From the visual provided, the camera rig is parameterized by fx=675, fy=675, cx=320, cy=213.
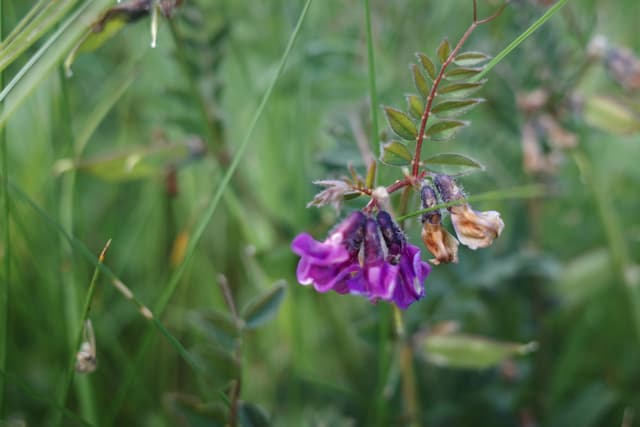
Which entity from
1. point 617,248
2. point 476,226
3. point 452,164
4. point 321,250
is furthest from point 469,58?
point 617,248

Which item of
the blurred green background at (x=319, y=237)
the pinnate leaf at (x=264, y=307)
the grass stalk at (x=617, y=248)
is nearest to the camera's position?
the pinnate leaf at (x=264, y=307)

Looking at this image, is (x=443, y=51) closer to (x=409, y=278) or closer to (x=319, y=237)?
(x=409, y=278)

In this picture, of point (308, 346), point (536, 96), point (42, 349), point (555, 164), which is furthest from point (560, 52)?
point (42, 349)

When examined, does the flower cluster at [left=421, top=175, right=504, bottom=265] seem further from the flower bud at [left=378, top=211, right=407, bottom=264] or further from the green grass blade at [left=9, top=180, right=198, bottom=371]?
the green grass blade at [left=9, top=180, right=198, bottom=371]

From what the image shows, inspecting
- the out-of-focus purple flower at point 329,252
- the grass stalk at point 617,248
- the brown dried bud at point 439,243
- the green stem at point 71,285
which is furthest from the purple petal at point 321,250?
the grass stalk at point 617,248

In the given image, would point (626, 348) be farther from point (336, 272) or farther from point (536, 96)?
point (336, 272)

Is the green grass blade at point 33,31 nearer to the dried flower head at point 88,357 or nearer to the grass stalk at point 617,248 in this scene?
the dried flower head at point 88,357

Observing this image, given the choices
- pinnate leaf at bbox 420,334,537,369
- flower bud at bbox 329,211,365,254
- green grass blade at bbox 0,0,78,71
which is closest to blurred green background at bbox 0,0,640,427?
pinnate leaf at bbox 420,334,537,369
